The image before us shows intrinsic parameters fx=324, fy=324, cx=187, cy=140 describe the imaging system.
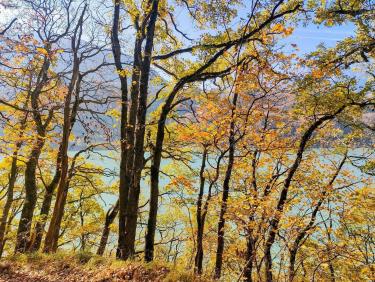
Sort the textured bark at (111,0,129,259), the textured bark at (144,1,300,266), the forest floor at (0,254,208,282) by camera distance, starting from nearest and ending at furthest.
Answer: the forest floor at (0,254,208,282) → the textured bark at (144,1,300,266) → the textured bark at (111,0,129,259)

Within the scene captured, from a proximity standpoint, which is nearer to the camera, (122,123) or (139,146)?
(139,146)

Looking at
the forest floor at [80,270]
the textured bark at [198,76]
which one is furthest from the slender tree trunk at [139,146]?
the forest floor at [80,270]

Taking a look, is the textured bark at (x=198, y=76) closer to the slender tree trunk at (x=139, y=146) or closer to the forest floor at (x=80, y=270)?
→ the slender tree trunk at (x=139, y=146)

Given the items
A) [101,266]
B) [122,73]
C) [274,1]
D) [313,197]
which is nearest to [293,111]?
[313,197]

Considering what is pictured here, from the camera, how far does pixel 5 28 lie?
9.99 m

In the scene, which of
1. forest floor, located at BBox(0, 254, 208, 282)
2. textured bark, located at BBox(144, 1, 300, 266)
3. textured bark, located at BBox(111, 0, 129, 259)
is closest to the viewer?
forest floor, located at BBox(0, 254, 208, 282)

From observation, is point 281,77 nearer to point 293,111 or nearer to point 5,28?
point 293,111

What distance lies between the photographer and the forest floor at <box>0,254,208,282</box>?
6.65 m

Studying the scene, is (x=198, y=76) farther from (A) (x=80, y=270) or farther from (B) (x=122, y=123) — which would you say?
(A) (x=80, y=270)

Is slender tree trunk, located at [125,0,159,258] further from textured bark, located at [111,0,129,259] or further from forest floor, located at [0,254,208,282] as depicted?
forest floor, located at [0,254,208,282]

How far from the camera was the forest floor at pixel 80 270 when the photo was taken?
21.8ft

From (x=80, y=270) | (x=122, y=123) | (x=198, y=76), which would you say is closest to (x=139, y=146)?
(x=122, y=123)

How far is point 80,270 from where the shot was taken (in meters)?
7.61

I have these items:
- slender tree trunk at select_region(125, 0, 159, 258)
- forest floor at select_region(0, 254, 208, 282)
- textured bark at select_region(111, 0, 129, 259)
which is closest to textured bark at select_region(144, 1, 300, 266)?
slender tree trunk at select_region(125, 0, 159, 258)
